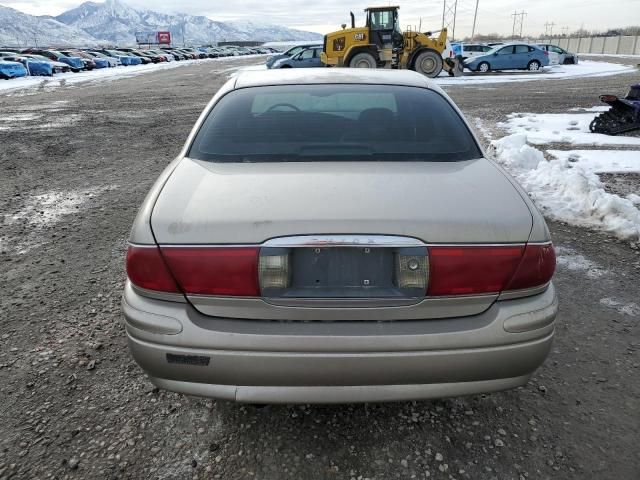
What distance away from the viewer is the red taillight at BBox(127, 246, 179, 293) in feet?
6.29

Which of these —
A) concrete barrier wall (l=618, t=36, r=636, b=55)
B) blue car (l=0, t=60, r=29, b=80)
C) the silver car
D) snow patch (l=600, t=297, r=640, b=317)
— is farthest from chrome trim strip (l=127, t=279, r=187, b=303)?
concrete barrier wall (l=618, t=36, r=636, b=55)

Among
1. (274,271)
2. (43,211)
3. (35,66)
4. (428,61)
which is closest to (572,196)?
(274,271)

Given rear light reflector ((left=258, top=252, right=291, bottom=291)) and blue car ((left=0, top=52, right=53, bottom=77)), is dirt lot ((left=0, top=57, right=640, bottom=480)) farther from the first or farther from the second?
blue car ((left=0, top=52, right=53, bottom=77))

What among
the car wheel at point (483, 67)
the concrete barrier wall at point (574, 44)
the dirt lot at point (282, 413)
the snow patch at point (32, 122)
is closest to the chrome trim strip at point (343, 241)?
the dirt lot at point (282, 413)

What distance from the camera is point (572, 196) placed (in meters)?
5.30

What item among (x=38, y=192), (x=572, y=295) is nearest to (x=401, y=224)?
(x=572, y=295)

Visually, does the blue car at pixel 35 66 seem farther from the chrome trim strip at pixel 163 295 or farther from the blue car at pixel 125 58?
the chrome trim strip at pixel 163 295

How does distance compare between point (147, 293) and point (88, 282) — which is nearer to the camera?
point (147, 293)

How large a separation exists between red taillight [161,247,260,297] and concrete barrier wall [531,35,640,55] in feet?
238

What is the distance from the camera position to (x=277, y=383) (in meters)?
1.90

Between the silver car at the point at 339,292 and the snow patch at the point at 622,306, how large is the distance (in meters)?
1.73

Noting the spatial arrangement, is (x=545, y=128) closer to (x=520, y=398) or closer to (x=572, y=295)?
(x=572, y=295)

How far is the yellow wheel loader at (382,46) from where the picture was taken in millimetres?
20906

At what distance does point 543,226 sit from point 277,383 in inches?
48.6
